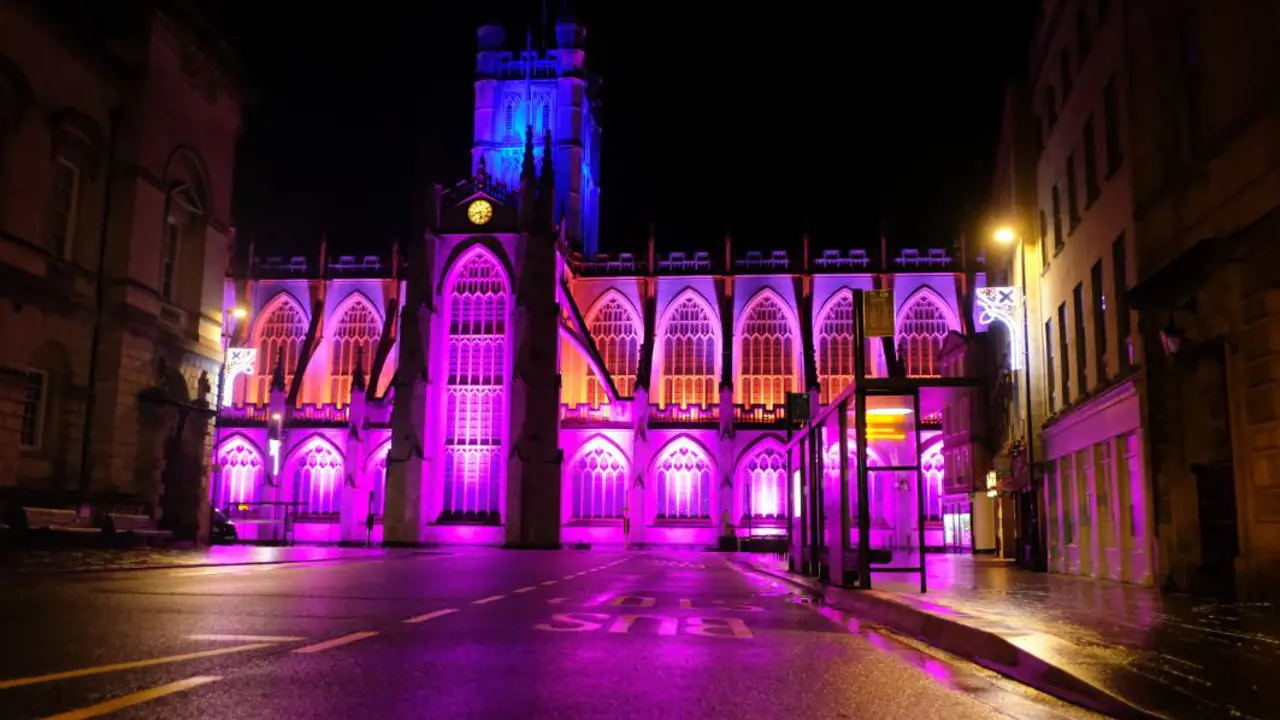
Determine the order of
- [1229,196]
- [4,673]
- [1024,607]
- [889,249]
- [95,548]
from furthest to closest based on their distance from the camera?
[889,249] → [95,548] → [1229,196] → [1024,607] → [4,673]

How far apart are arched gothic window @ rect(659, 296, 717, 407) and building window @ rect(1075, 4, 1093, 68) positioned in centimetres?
3795

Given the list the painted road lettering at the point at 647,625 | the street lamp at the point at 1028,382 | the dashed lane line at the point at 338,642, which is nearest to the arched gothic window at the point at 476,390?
the street lamp at the point at 1028,382

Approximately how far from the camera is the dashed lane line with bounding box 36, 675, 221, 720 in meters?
4.58

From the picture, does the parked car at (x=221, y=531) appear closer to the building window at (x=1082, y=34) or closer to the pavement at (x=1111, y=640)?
the pavement at (x=1111, y=640)

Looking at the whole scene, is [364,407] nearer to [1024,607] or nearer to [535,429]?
[535,429]

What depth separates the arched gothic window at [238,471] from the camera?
2211 inches

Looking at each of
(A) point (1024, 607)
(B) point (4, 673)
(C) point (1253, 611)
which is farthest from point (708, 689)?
(C) point (1253, 611)

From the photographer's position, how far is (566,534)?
54.2m

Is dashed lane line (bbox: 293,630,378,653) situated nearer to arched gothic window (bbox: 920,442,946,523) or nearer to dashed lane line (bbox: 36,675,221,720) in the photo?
dashed lane line (bbox: 36,675,221,720)

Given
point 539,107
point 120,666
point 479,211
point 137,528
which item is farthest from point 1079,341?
point 539,107

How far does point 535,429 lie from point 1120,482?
3533 centimetres

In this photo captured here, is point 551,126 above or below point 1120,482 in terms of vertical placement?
above

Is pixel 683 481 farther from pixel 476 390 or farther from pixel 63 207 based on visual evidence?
pixel 63 207

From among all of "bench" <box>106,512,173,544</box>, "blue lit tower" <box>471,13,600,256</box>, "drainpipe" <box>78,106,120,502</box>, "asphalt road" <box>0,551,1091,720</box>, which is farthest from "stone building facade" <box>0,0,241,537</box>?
"blue lit tower" <box>471,13,600,256</box>
